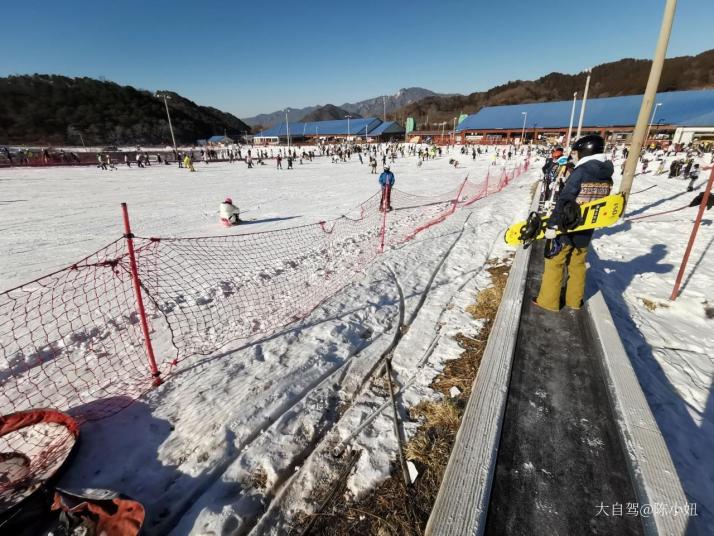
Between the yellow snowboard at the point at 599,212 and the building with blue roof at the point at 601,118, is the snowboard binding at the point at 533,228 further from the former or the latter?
the building with blue roof at the point at 601,118

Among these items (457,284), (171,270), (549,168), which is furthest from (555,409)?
(549,168)

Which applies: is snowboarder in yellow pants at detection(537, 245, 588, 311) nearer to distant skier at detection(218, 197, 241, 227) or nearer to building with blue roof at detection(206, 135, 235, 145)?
distant skier at detection(218, 197, 241, 227)

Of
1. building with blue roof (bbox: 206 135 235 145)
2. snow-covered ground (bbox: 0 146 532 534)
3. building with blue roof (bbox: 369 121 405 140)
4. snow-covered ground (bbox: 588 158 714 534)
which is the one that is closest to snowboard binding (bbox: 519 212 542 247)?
snow-covered ground (bbox: 0 146 532 534)

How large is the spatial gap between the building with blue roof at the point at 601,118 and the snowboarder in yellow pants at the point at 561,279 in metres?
70.3

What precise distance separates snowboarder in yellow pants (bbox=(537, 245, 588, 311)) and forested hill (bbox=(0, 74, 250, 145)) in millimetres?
108167

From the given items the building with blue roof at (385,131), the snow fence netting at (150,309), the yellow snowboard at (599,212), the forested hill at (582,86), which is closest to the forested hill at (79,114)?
the building with blue roof at (385,131)

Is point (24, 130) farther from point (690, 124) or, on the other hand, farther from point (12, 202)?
point (690, 124)

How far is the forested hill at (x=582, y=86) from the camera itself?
111 meters

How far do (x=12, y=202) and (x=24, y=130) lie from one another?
98780mm

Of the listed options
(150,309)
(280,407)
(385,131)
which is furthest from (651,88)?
(385,131)

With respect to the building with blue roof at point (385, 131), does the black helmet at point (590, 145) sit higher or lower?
lower

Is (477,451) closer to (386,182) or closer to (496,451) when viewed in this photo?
(496,451)

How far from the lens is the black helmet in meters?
3.66

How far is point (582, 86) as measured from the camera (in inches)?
5261
